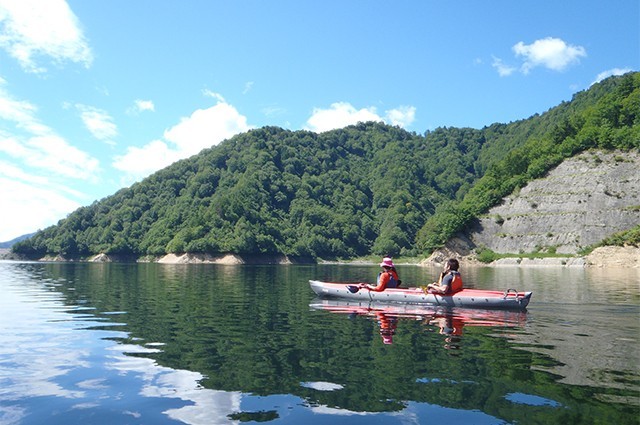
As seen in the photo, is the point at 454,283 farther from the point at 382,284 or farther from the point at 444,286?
the point at 382,284

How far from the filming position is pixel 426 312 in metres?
27.5

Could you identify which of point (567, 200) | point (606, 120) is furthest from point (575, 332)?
point (606, 120)

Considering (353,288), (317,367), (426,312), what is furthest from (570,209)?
(317,367)

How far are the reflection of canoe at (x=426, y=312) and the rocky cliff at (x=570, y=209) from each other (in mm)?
100193

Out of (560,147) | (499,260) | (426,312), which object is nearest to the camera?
(426,312)

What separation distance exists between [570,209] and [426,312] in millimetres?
110756

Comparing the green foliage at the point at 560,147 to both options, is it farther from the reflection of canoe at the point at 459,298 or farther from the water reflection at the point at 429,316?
the water reflection at the point at 429,316

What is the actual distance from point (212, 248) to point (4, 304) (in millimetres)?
146616

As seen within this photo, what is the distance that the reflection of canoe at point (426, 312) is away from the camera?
957 inches

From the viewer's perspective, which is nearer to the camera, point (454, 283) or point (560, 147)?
point (454, 283)

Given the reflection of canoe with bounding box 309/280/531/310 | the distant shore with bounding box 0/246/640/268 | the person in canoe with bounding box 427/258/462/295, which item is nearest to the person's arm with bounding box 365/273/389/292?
the reflection of canoe with bounding box 309/280/531/310

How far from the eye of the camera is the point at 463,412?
1034cm

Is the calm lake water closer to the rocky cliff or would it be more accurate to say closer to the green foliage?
the rocky cliff

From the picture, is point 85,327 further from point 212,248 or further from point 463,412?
point 212,248
